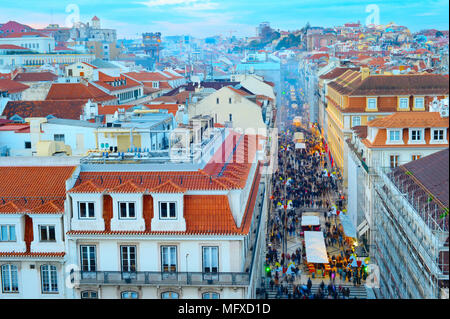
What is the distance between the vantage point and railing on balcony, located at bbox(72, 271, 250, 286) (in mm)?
13898

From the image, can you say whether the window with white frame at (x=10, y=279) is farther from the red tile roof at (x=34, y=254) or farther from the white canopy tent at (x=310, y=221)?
the white canopy tent at (x=310, y=221)

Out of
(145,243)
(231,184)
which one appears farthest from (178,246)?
(231,184)

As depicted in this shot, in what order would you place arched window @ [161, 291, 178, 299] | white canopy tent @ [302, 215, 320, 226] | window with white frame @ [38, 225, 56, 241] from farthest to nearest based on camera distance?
white canopy tent @ [302, 215, 320, 226]
window with white frame @ [38, 225, 56, 241]
arched window @ [161, 291, 178, 299]

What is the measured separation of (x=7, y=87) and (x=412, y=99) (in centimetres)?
3330

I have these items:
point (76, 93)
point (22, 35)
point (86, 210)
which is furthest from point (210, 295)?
point (22, 35)

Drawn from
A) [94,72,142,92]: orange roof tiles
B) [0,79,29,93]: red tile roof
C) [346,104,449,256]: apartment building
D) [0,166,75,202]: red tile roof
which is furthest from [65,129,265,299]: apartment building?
[0,79,29,93]: red tile roof

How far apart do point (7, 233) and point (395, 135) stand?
55.6 ft

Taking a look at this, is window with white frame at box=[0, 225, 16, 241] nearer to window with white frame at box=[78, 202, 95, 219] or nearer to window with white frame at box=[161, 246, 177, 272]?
window with white frame at box=[78, 202, 95, 219]

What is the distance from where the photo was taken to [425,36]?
113375 mm

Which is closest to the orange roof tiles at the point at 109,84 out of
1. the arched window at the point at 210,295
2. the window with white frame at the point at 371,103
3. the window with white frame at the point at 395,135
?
the window with white frame at the point at 371,103

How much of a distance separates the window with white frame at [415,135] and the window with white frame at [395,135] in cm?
44

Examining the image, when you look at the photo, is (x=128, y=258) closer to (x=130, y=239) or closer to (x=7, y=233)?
(x=130, y=239)

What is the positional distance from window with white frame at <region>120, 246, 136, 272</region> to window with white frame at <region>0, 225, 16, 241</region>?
2497mm
